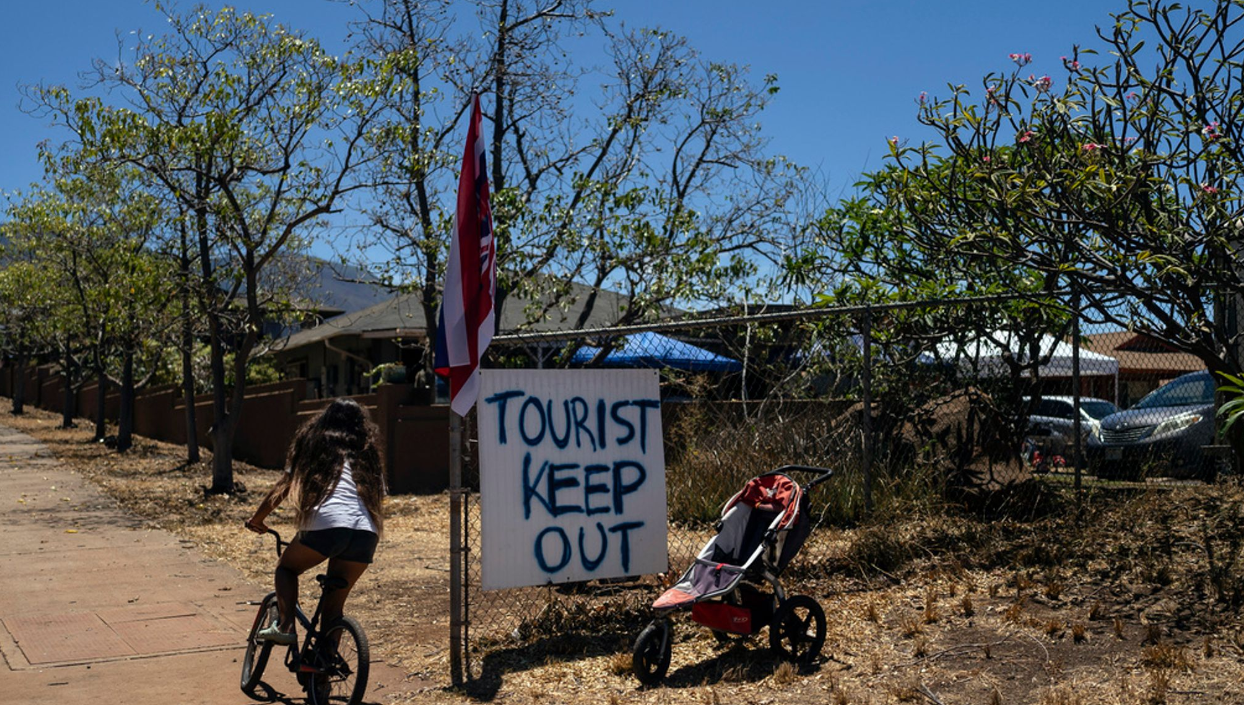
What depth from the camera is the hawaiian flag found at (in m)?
6.02

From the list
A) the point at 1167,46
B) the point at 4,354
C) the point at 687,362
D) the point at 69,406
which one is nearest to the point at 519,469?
the point at 1167,46

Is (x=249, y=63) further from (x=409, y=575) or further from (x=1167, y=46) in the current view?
(x=1167, y=46)

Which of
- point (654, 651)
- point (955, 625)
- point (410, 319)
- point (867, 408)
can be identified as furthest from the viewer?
point (410, 319)

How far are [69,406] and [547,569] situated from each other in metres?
33.9

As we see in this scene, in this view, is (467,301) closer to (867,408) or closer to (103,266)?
(867,408)

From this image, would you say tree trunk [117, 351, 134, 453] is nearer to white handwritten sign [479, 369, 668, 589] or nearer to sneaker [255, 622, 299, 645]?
white handwritten sign [479, 369, 668, 589]

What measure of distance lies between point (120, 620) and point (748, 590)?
176 inches

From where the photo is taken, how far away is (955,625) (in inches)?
245

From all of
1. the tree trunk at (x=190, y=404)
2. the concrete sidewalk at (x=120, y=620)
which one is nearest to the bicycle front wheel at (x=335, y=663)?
the concrete sidewalk at (x=120, y=620)

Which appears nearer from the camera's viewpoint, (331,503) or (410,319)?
(331,503)

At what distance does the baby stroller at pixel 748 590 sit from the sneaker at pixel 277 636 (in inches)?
66.7

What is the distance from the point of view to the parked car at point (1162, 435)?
26.6ft

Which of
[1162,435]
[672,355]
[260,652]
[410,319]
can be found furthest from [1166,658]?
[410,319]

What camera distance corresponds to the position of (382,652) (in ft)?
22.2
